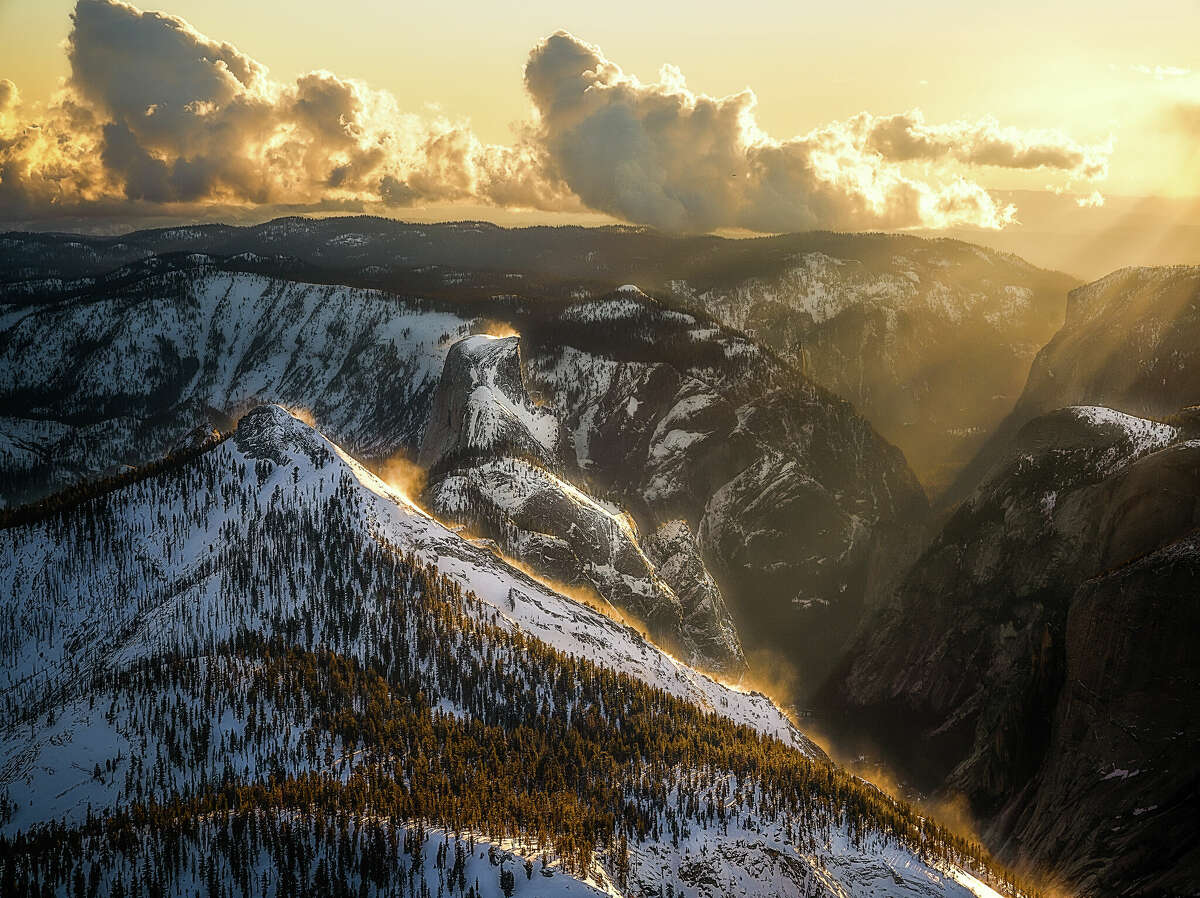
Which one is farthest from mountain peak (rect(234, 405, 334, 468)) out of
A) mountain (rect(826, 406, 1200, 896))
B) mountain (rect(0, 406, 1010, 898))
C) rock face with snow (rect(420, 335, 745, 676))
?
mountain (rect(826, 406, 1200, 896))

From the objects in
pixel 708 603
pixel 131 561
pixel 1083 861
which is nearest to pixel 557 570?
pixel 708 603

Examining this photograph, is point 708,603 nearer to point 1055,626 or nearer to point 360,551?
point 1055,626

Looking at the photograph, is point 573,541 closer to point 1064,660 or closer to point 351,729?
point 351,729

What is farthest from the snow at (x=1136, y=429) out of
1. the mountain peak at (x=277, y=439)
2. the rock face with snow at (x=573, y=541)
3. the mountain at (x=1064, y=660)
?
the mountain peak at (x=277, y=439)

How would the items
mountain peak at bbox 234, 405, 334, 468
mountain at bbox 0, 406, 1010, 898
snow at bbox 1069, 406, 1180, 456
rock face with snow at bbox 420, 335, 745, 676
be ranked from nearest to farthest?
1. mountain at bbox 0, 406, 1010, 898
2. mountain peak at bbox 234, 405, 334, 468
3. snow at bbox 1069, 406, 1180, 456
4. rock face with snow at bbox 420, 335, 745, 676

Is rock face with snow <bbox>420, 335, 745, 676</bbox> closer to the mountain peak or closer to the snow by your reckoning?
the mountain peak

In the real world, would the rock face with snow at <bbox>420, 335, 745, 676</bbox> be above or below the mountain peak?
below

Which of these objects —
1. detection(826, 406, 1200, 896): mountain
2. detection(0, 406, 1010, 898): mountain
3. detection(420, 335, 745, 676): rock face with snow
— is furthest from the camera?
detection(420, 335, 745, 676): rock face with snow

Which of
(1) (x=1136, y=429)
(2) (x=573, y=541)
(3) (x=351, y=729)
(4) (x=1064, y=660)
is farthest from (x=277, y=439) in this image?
(1) (x=1136, y=429)
